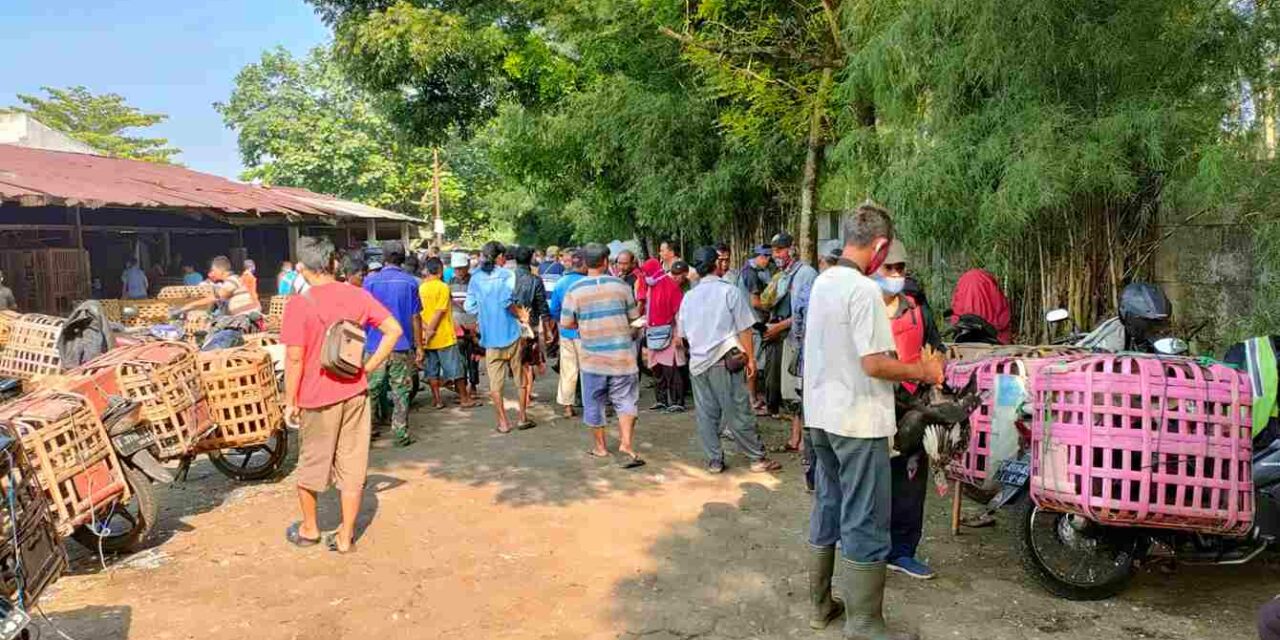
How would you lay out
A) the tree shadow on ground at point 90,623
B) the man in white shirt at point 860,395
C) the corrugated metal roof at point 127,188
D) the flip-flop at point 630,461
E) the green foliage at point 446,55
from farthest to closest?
the green foliage at point 446,55 → the corrugated metal roof at point 127,188 → the flip-flop at point 630,461 → the tree shadow on ground at point 90,623 → the man in white shirt at point 860,395

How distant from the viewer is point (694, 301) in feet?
20.3

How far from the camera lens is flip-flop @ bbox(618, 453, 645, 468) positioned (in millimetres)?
6414

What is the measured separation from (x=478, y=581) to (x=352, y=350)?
4.51 ft

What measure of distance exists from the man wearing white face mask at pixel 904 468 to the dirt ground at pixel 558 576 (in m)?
0.14

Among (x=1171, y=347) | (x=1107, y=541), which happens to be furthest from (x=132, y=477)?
(x=1171, y=347)

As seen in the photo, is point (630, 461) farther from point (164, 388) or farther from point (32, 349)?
point (32, 349)

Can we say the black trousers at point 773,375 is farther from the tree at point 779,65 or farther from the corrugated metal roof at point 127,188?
the corrugated metal roof at point 127,188

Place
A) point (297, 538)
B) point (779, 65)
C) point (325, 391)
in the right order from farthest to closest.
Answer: point (779, 65) → point (297, 538) → point (325, 391)

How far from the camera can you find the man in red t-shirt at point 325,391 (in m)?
4.68

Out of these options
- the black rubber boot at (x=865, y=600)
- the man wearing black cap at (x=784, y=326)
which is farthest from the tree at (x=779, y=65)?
the black rubber boot at (x=865, y=600)

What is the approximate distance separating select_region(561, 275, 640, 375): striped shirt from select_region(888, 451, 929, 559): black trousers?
2618 mm

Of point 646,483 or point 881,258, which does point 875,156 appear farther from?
point 881,258

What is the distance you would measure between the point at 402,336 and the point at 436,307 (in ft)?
3.17

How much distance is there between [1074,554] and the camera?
12.7 feet
